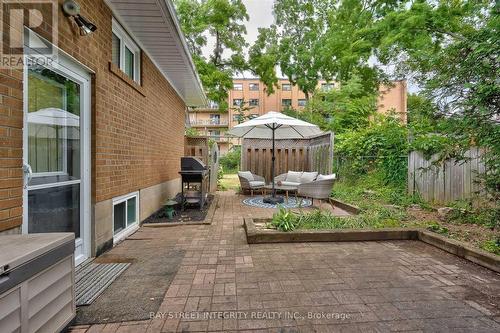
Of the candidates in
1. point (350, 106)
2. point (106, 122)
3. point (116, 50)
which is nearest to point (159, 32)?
point (116, 50)

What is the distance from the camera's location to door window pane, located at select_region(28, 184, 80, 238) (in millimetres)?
2480

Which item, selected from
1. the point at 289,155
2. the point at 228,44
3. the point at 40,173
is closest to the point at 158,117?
the point at 40,173

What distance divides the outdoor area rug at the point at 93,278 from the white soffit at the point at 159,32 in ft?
10.7

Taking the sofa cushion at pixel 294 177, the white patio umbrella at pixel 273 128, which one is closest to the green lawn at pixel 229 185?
the sofa cushion at pixel 294 177

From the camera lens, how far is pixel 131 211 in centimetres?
457

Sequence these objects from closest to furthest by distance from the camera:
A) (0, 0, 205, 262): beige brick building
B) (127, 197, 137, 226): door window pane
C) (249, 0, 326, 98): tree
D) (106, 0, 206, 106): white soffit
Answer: (0, 0, 205, 262): beige brick building, (106, 0, 206, 106): white soffit, (127, 197, 137, 226): door window pane, (249, 0, 326, 98): tree

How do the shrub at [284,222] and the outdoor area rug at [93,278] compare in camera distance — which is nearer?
the outdoor area rug at [93,278]

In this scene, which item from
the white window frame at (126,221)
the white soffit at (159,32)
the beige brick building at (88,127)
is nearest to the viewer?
the beige brick building at (88,127)

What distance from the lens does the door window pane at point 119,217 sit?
3.98 m

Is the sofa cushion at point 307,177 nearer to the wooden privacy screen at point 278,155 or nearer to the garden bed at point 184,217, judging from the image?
the wooden privacy screen at point 278,155

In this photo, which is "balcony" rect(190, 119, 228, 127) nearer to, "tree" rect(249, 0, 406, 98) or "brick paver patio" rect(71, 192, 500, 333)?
"tree" rect(249, 0, 406, 98)

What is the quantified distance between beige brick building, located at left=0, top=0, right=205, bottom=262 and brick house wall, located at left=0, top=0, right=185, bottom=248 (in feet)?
0.04

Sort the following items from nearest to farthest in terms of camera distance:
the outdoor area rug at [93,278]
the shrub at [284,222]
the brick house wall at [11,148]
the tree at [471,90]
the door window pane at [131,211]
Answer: the brick house wall at [11,148]
the outdoor area rug at [93,278]
the tree at [471,90]
the shrub at [284,222]
the door window pane at [131,211]

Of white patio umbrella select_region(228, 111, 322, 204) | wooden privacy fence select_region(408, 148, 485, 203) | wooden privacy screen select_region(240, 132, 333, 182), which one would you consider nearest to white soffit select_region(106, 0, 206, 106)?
white patio umbrella select_region(228, 111, 322, 204)
